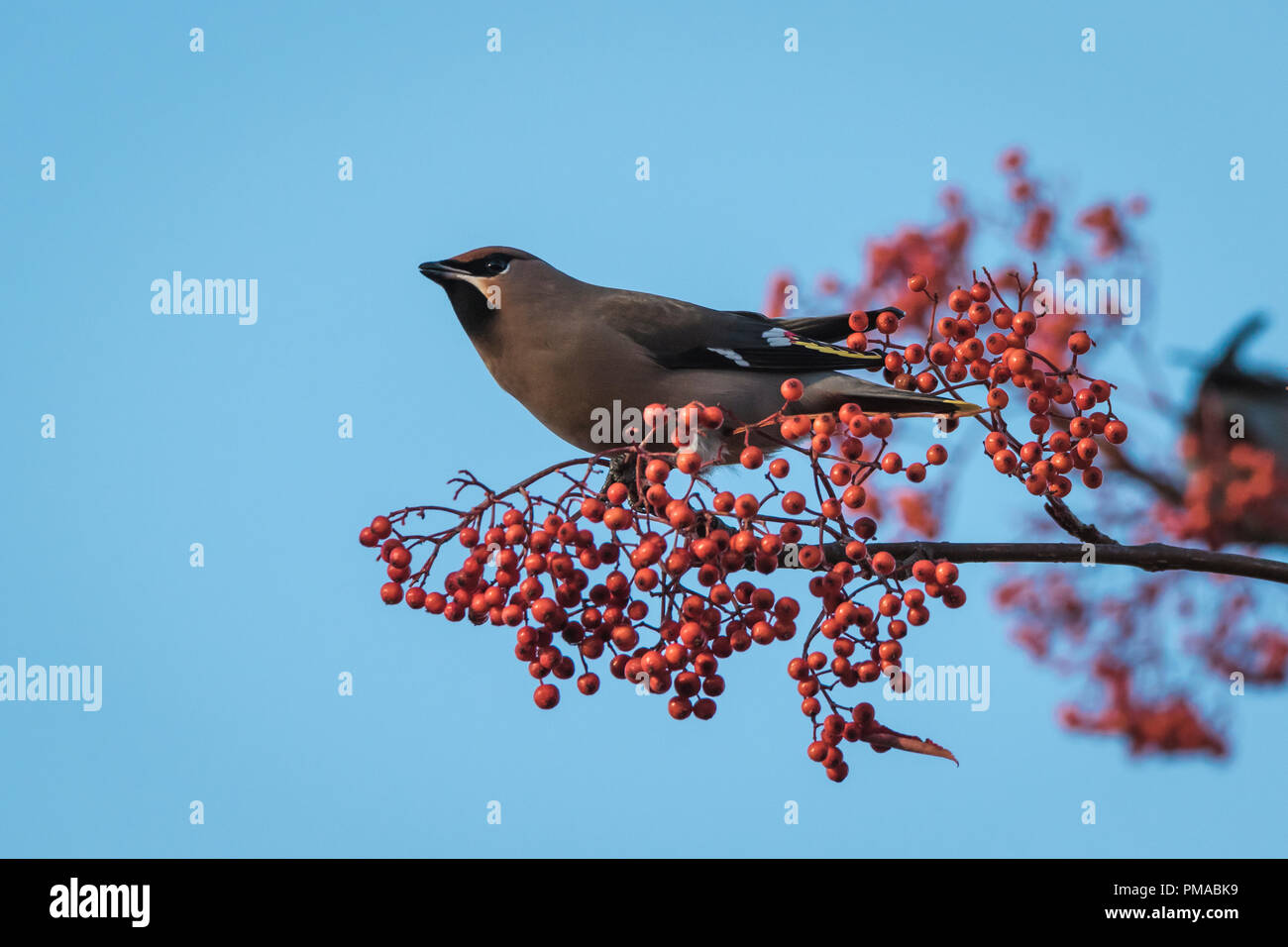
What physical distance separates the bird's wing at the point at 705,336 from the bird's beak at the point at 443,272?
15.8 inches

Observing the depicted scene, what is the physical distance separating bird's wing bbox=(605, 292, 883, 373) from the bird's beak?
40cm

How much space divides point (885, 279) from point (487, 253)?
4.46 metres

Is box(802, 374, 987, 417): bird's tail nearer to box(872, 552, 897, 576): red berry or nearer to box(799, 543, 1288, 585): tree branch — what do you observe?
box(799, 543, 1288, 585): tree branch

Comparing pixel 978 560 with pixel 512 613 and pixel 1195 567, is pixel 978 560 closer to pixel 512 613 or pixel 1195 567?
pixel 1195 567

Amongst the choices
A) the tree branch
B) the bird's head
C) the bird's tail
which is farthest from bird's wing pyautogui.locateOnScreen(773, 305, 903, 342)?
the tree branch

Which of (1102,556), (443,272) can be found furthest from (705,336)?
(1102,556)

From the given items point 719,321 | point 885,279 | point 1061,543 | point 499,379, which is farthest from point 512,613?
point 885,279

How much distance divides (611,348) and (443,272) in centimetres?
52

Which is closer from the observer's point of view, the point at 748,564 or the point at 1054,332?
the point at 748,564

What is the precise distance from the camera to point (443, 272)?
3559mm

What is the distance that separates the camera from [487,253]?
356 cm

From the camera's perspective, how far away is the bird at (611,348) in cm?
338

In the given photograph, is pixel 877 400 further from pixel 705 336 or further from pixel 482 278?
pixel 482 278

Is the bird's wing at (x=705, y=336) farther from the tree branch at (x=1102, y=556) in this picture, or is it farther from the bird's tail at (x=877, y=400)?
the tree branch at (x=1102, y=556)
